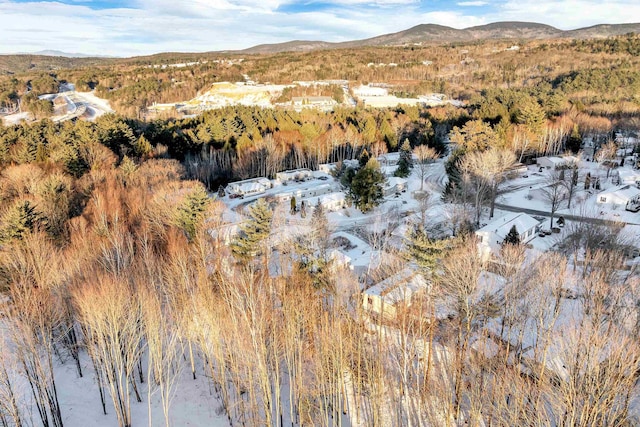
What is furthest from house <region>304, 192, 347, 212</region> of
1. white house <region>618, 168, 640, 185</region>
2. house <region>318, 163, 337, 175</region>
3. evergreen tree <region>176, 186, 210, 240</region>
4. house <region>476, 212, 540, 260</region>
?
white house <region>618, 168, 640, 185</region>

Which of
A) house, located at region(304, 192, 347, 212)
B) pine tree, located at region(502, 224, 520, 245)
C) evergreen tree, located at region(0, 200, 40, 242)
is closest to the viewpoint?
evergreen tree, located at region(0, 200, 40, 242)

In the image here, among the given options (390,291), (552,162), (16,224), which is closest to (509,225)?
(390,291)

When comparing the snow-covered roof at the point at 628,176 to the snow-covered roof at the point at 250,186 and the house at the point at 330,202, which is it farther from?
the snow-covered roof at the point at 250,186

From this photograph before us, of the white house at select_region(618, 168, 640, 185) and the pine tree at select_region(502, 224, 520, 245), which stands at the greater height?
the white house at select_region(618, 168, 640, 185)

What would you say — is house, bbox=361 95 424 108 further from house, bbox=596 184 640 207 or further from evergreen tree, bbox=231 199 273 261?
evergreen tree, bbox=231 199 273 261

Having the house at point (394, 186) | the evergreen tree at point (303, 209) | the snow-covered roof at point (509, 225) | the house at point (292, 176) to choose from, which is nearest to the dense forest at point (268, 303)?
the house at point (292, 176)

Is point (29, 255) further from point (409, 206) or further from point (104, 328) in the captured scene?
point (409, 206)

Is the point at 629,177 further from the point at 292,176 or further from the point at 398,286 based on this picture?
the point at 398,286
